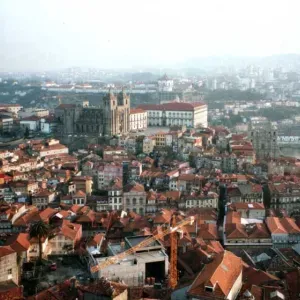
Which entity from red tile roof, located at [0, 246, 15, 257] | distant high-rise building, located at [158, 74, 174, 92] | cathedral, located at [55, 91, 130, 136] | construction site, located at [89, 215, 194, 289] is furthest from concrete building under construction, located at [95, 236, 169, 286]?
distant high-rise building, located at [158, 74, 174, 92]

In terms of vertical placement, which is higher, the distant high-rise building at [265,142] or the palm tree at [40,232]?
the palm tree at [40,232]

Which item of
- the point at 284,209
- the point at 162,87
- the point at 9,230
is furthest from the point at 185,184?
the point at 162,87

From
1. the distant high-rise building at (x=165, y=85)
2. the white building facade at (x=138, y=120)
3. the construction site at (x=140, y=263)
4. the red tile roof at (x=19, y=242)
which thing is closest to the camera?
the construction site at (x=140, y=263)

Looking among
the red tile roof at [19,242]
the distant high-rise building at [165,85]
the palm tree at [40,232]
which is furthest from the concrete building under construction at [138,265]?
the distant high-rise building at [165,85]

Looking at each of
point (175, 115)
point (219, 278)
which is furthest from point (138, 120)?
point (219, 278)

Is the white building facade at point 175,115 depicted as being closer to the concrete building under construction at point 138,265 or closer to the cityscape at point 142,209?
the cityscape at point 142,209

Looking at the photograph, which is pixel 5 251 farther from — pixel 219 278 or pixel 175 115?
pixel 175 115

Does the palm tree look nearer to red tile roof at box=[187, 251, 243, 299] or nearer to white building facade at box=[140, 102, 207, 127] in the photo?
red tile roof at box=[187, 251, 243, 299]

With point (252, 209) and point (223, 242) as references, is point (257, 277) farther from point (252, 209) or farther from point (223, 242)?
point (252, 209)
